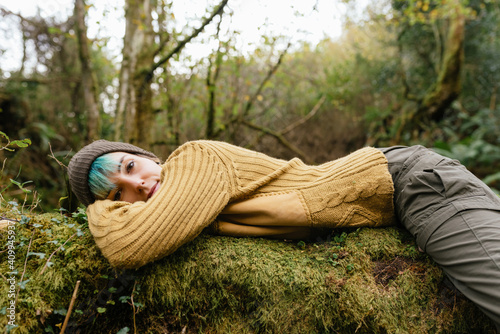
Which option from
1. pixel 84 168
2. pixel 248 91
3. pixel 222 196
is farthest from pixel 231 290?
pixel 248 91

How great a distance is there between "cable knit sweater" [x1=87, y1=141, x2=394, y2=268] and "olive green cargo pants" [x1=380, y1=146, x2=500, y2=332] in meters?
0.17

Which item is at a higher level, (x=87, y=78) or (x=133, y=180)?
(x=87, y=78)

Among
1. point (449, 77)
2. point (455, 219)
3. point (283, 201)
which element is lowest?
point (283, 201)

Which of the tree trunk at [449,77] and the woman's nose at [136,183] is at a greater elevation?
the tree trunk at [449,77]

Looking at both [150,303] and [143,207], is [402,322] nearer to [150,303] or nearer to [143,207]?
[150,303]

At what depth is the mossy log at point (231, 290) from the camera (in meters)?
1.71

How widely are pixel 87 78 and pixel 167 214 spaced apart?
533 centimetres

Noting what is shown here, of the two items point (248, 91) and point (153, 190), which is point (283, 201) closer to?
point (153, 190)

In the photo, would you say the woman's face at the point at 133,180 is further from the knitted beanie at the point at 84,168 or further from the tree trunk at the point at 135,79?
the tree trunk at the point at 135,79

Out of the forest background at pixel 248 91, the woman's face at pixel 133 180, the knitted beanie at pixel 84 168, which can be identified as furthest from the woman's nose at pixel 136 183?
the forest background at pixel 248 91

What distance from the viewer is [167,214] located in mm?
1783

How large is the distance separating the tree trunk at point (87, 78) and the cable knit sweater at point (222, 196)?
13.7 feet

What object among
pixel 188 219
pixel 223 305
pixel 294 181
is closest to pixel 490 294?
pixel 294 181

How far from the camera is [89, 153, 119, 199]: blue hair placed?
7.16ft
